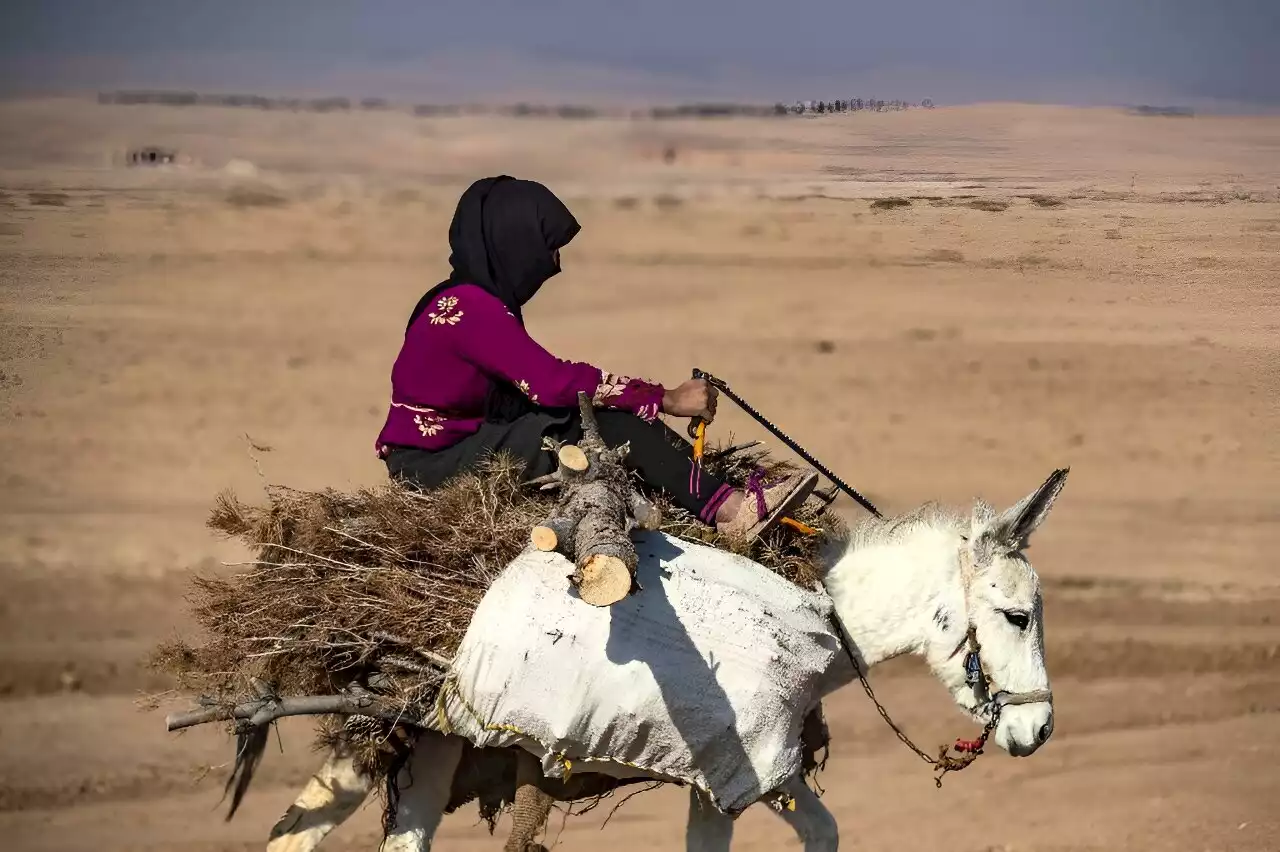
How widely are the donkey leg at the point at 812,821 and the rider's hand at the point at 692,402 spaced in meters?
1.50

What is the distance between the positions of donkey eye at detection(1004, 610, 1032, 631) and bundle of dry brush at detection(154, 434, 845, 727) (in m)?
0.86

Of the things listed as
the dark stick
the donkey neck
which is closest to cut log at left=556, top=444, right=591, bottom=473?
the dark stick

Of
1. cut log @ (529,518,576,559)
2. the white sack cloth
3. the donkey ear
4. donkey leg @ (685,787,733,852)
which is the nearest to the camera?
cut log @ (529,518,576,559)

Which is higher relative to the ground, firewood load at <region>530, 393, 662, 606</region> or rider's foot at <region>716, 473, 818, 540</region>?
A: firewood load at <region>530, 393, 662, 606</region>

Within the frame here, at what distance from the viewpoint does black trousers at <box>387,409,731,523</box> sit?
16.6 ft

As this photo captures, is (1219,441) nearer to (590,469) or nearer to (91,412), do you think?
(91,412)

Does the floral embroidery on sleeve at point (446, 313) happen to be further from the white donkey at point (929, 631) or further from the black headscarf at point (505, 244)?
the white donkey at point (929, 631)

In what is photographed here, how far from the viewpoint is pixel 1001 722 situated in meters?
5.09

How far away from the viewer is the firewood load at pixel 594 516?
405 cm

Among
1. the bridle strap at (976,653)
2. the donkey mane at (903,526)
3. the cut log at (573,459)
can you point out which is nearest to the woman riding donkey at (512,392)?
the cut log at (573,459)

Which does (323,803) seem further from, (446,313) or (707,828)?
(446,313)

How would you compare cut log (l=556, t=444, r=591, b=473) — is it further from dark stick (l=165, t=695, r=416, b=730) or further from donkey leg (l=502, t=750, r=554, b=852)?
donkey leg (l=502, t=750, r=554, b=852)

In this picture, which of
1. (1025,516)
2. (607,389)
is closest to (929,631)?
(1025,516)

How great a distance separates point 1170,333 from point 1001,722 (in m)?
15.1
